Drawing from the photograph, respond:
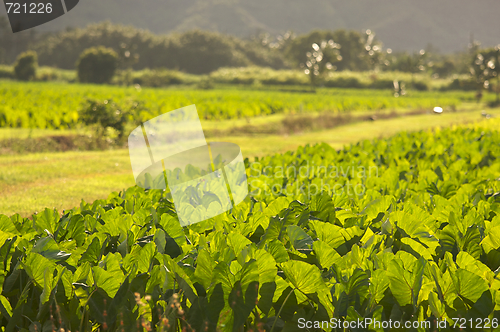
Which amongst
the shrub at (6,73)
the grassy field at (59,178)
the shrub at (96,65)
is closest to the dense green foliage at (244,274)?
the grassy field at (59,178)

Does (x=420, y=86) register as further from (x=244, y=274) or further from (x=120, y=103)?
(x=244, y=274)

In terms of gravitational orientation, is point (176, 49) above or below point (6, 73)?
below

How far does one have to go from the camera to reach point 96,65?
149 ft

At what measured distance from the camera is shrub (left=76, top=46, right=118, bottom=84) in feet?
148

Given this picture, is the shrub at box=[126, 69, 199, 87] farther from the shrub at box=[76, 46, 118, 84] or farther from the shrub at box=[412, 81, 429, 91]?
the shrub at box=[412, 81, 429, 91]

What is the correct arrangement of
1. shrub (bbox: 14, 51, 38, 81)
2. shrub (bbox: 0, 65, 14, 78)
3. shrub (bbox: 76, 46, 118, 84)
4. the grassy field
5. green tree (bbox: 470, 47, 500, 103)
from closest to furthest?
the grassy field, green tree (bbox: 470, 47, 500, 103), shrub (bbox: 14, 51, 38, 81), shrub (bbox: 76, 46, 118, 84), shrub (bbox: 0, 65, 14, 78)

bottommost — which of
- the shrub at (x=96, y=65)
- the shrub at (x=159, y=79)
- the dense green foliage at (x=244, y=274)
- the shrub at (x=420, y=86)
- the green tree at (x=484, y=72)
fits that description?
the shrub at (x=420, y=86)

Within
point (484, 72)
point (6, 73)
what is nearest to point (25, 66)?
point (6, 73)

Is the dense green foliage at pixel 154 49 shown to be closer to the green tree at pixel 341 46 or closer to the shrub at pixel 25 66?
the green tree at pixel 341 46

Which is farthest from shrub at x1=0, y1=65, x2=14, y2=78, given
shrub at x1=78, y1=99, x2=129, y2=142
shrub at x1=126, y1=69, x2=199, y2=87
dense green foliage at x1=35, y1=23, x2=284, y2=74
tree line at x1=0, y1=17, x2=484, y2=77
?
shrub at x1=78, y1=99, x2=129, y2=142

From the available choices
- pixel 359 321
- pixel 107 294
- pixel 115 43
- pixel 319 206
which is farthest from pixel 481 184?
pixel 115 43

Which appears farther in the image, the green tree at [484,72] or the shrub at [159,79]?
the shrub at [159,79]

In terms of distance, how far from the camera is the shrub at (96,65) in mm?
45156

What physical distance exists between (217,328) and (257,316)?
16 centimetres
